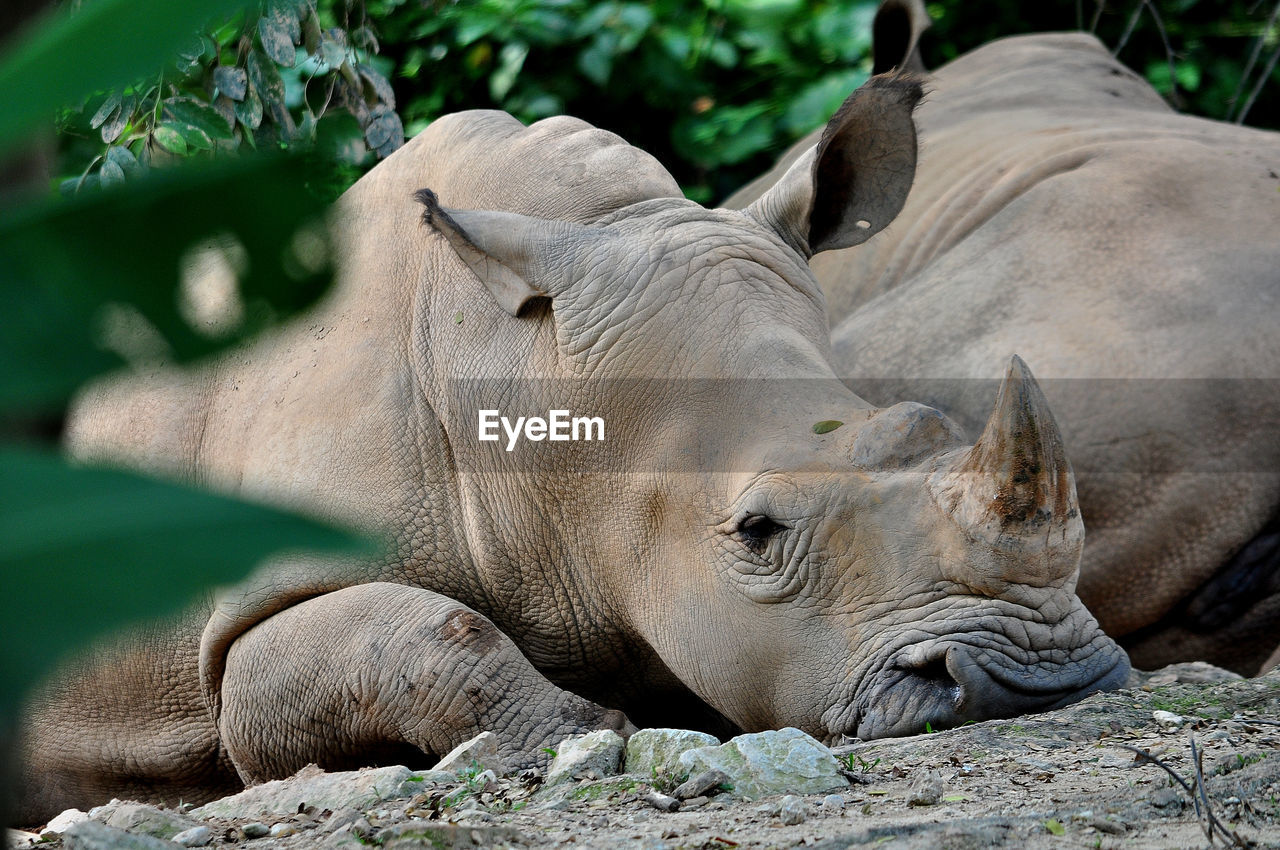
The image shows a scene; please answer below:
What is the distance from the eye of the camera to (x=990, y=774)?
85.5 inches

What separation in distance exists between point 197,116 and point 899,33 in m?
3.24

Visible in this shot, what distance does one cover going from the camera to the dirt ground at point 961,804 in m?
1.74

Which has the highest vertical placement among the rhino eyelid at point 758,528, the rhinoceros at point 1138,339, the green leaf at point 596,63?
the green leaf at point 596,63

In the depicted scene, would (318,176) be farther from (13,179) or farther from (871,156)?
(871,156)

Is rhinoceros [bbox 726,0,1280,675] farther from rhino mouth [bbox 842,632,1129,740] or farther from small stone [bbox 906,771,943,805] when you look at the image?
small stone [bbox 906,771,943,805]

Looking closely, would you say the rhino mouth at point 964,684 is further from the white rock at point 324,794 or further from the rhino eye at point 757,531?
the white rock at point 324,794

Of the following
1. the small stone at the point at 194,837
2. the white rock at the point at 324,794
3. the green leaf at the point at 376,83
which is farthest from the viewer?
the green leaf at the point at 376,83

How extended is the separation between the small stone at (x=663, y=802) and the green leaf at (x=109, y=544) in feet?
5.47

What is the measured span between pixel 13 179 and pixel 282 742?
7.98 feet

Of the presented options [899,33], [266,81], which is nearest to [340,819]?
[266,81]

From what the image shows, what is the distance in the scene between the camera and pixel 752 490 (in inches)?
109

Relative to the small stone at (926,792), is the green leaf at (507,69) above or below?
above

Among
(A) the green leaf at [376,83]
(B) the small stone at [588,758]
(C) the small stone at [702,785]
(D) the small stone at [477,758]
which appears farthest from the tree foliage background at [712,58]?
(C) the small stone at [702,785]

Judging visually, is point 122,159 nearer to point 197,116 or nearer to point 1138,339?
point 197,116
